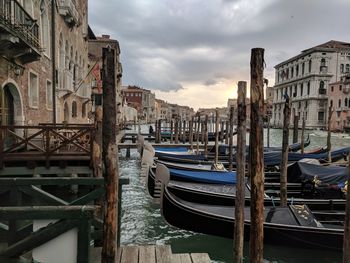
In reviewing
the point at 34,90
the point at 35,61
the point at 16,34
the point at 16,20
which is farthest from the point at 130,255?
the point at 34,90

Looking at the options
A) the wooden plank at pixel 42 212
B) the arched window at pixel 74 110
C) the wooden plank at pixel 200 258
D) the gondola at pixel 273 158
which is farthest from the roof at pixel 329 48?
the wooden plank at pixel 42 212

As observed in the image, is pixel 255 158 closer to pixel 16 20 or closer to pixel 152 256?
pixel 152 256

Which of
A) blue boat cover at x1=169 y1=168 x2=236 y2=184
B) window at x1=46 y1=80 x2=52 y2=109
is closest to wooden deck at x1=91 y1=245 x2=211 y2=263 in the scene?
blue boat cover at x1=169 y1=168 x2=236 y2=184

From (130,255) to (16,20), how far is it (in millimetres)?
6158

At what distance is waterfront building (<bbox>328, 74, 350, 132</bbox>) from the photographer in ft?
123

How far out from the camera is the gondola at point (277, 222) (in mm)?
4617

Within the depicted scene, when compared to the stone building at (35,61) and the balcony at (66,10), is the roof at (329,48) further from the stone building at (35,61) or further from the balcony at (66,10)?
the balcony at (66,10)

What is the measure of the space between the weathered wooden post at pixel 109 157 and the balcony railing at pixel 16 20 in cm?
433

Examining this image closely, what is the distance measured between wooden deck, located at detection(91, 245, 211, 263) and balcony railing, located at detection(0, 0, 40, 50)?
484 cm

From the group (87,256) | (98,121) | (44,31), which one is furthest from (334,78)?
(87,256)

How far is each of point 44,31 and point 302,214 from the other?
947 centimetres

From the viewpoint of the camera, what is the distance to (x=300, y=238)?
15.3 ft

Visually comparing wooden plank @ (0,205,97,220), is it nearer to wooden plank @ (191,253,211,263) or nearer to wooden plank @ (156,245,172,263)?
wooden plank @ (156,245,172,263)

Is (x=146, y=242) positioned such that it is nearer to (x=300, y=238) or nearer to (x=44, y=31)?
(x=300, y=238)
